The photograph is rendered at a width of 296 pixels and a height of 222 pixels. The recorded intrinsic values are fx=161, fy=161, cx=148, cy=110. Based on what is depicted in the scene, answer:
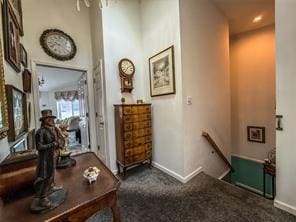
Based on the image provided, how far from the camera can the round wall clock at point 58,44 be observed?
2.94 metres

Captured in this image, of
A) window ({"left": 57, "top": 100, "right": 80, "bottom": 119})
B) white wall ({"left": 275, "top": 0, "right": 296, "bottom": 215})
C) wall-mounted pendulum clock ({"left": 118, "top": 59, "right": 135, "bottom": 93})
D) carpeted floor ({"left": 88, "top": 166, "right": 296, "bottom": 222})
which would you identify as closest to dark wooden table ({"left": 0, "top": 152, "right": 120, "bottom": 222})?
carpeted floor ({"left": 88, "top": 166, "right": 296, "bottom": 222})

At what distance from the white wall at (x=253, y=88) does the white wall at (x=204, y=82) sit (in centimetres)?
93

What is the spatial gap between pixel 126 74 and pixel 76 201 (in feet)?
7.78

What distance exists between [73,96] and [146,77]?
6659mm

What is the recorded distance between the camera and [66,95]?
8.68 m

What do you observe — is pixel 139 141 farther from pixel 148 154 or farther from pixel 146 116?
pixel 146 116

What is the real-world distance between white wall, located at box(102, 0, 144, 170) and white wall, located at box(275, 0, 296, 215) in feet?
7.06

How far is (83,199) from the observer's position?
82cm

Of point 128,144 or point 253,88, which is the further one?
point 253,88

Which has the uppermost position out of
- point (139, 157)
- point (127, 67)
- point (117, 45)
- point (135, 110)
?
point (117, 45)

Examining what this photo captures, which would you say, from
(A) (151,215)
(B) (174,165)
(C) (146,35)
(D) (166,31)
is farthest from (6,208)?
(C) (146,35)

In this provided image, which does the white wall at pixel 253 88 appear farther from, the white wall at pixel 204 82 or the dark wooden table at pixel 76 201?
the dark wooden table at pixel 76 201

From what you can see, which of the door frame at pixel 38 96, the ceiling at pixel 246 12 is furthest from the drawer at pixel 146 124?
the ceiling at pixel 246 12

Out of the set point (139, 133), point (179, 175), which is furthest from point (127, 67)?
point (179, 175)
